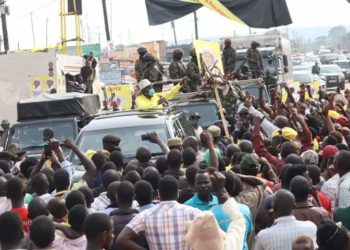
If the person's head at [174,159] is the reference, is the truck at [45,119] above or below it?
below

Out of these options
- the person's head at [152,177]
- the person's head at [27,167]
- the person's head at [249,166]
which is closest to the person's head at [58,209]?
the person's head at [152,177]

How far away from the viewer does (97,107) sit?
1888cm

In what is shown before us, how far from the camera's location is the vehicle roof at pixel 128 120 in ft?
38.7

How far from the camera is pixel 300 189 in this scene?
7.04 metres

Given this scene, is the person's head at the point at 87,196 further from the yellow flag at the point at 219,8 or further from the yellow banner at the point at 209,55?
the yellow flag at the point at 219,8

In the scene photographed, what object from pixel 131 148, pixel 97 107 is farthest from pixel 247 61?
pixel 131 148

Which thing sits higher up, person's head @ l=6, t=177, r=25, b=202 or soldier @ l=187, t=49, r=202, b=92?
soldier @ l=187, t=49, r=202, b=92

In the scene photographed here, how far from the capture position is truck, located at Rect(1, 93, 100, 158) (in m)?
15.0

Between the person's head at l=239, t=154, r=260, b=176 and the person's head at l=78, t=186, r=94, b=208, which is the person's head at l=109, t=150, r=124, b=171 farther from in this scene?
the person's head at l=78, t=186, r=94, b=208

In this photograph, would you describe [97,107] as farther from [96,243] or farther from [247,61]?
[96,243]

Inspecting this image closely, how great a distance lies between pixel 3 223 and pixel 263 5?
11.0 metres

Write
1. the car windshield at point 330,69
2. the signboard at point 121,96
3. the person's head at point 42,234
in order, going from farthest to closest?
the car windshield at point 330,69, the signboard at point 121,96, the person's head at point 42,234

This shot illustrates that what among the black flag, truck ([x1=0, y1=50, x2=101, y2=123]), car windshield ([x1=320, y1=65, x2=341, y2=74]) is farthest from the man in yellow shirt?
car windshield ([x1=320, y1=65, x2=341, y2=74])

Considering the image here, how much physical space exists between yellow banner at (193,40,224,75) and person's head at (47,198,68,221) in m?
7.68
